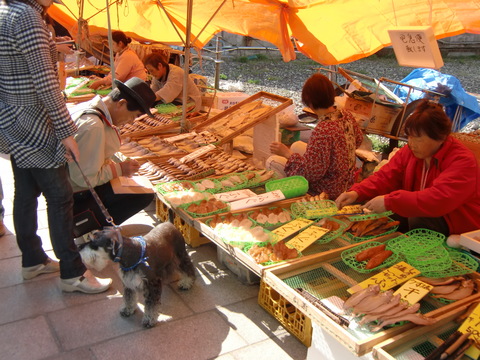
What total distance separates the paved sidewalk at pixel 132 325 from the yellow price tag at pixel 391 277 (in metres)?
0.66

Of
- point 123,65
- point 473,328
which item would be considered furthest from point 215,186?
point 123,65

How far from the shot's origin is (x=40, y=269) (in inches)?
140

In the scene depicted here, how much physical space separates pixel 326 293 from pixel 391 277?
403 mm

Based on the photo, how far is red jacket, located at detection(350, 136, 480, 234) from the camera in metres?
3.13

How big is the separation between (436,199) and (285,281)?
47.9 inches

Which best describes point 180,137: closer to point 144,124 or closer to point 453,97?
point 144,124

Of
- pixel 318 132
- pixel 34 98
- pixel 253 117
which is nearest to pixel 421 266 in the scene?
pixel 318 132

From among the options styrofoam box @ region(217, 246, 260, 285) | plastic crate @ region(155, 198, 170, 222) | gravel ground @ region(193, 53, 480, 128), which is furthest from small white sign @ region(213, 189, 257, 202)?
gravel ground @ region(193, 53, 480, 128)

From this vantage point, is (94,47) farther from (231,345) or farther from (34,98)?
(231,345)

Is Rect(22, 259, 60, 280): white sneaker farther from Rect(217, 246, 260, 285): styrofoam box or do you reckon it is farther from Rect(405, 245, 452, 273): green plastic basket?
Rect(405, 245, 452, 273): green plastic basket

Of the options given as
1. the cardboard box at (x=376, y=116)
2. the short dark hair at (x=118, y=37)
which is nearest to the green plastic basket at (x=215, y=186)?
the cardboard box at (x=376, y=116)

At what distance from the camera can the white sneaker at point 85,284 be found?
3359mm

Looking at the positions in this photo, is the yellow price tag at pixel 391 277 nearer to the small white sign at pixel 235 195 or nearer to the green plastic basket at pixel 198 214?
the green plastic basket at pixel 198 214

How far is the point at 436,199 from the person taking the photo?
3145 millimetres
